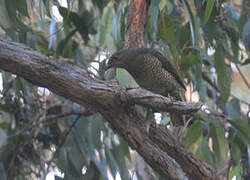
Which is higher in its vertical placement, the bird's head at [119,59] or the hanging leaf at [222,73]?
the bird's head at [119,59]

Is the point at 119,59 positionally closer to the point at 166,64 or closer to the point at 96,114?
the point at 166,64

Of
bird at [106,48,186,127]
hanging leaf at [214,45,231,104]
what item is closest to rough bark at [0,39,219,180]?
bird at [106,48,186,127]

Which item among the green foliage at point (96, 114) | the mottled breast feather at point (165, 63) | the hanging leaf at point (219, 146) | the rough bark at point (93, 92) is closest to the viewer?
the rough bark at point (93, 92)

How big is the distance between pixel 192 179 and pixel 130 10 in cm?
146

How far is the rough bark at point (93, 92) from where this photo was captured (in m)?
2.59

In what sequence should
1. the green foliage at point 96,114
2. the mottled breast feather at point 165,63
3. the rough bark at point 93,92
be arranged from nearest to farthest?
the rough bark at point 93,92
the green foliage at point 96,114
the mottled breast feather at point 165,63

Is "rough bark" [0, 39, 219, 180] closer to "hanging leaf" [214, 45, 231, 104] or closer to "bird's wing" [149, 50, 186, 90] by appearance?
"bird's wing" [149, 50, 186, 90]

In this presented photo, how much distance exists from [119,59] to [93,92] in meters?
1.22

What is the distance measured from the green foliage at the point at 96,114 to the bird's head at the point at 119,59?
0.10 m

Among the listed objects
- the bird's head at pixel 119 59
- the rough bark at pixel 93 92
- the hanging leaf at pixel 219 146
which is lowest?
the hanging leaf at pixel 219 146

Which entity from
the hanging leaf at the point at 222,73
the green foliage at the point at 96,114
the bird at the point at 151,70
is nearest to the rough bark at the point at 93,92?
the green foliage at the point at 96,114

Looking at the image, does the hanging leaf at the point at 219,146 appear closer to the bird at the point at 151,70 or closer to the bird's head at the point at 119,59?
the bird at the point at 151,70

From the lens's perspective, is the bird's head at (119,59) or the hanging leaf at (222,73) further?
the hanging leaf at (222,73)

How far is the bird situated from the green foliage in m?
0.11
